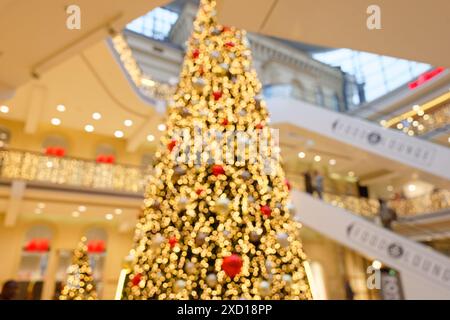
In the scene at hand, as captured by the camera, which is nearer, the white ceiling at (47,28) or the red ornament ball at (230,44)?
the white ceiling at (47,28)

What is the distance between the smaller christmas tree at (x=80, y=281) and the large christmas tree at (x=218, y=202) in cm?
79

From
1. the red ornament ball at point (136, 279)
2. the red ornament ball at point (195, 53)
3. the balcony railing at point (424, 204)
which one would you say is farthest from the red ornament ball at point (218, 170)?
the balcony railing at point (424, 204)

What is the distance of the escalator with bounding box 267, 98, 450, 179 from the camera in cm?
829

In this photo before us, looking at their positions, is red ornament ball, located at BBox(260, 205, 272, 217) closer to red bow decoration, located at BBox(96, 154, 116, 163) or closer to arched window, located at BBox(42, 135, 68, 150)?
red bow decoration, located at BBox(96, 154, 116, 163)

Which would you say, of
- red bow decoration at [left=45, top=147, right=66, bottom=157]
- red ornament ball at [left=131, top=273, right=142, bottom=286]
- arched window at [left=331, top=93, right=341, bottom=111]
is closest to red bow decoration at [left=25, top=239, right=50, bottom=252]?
red bow decoration at [left=45, top=147, right=66, bottom=157]

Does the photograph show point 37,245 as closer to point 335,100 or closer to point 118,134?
point 118,134

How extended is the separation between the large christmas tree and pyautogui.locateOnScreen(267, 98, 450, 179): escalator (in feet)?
22.5

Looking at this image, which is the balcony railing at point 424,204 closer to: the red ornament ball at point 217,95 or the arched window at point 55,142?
the red ornament ball at point 217,95

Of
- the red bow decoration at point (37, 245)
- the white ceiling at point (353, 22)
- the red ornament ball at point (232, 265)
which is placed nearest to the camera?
the white ceiling at point (353, 22)

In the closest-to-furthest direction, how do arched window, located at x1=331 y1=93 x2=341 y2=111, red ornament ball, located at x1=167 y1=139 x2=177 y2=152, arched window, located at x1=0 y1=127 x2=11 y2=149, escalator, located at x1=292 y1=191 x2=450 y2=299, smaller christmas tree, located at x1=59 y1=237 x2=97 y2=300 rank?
red ornament ball, located at x1=167 y1=139 x2=177 y2=152 < smaller christmas tree, located at x1=59 y1=237 x2=97 y2=300 < escalator, located at x1=292 y1=191 x2=450 y2=299 < arched window, located at x1=0 y1=127 x2=11 y2=149 < arched window, located at x1=331 y1=93 x2=341 y2=111

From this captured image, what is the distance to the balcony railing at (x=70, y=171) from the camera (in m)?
9.95

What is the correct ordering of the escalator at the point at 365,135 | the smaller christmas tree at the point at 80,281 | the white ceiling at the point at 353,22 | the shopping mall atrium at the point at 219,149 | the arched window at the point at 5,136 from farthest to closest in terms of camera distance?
1. the arched window at the point at 5,136
2. the escalator at the point at 365,135
3. the smaller christmas tree at the point at 80,281
4. the shopping mall atrium at the point at 219,149
5. the white ceiling at the point at 353,22
